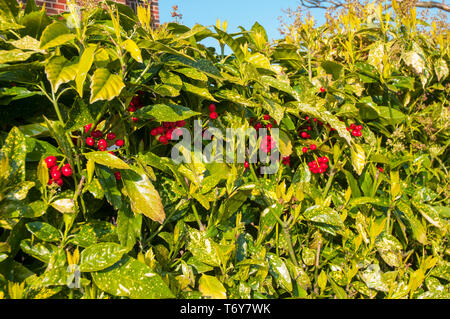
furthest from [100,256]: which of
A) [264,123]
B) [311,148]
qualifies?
[311,148]

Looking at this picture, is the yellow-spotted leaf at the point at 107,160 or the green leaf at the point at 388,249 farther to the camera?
the green leaf at the point at 388,249

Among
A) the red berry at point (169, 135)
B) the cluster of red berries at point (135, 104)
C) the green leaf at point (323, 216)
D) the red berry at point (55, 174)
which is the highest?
the cluster of red berries at point (135, 104)

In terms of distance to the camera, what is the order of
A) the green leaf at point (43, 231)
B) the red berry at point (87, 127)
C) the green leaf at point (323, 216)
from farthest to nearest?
1. the green leaf at point (323, 216)
2. the red berry at point (87, 127)
3. the green leaf at point (43, 231)

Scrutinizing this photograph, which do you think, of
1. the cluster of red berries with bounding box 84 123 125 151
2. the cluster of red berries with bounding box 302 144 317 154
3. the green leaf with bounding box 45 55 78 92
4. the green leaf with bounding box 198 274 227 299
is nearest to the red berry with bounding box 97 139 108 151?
the cluster of red berries with bounding box 84 123 125 151

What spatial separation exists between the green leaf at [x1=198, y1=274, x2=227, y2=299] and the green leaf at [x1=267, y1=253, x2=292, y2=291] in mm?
287

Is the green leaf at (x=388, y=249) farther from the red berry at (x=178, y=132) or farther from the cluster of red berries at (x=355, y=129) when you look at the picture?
the red berry at (x=178, y=132)

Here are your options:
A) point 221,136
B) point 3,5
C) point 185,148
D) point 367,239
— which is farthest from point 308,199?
point 3,5

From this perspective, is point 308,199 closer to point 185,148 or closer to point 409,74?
point 185,148

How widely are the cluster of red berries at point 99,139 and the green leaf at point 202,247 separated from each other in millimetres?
402

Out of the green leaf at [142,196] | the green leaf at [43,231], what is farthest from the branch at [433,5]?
the green leaf at [43,231]

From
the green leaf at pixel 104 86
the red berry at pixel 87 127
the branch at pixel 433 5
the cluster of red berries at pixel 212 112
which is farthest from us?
the branch at pixel 433 5

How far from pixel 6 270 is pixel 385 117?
1.77 m

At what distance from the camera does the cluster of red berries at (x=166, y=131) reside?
121cm

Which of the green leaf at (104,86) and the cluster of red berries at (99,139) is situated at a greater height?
the green leaf at (104,86)
